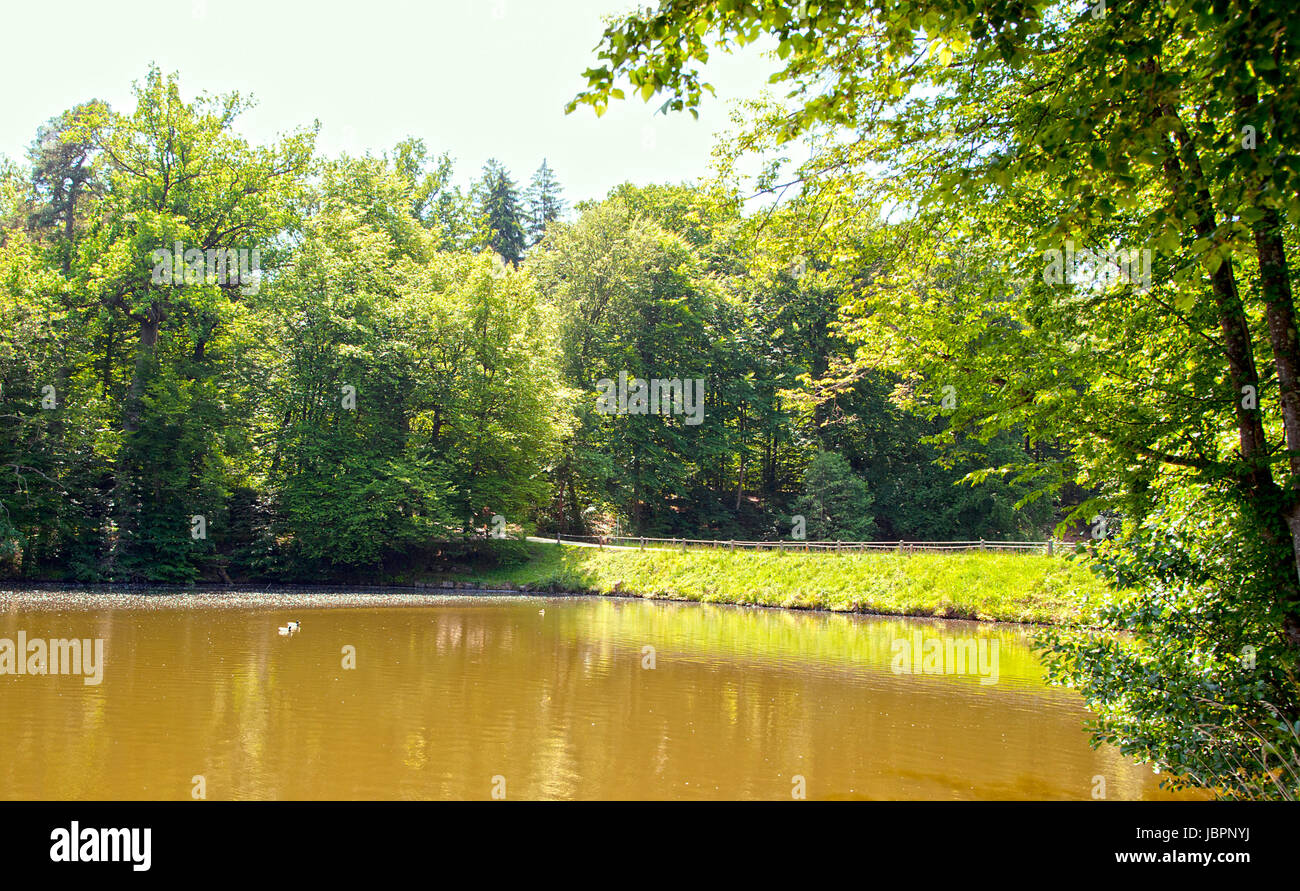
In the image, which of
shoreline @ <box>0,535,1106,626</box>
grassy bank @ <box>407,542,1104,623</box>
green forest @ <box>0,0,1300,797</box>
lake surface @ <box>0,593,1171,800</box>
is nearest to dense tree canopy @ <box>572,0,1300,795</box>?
green forest @ <box>0,0,1300,797</box>

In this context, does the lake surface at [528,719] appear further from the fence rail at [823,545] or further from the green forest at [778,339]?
the fence rail at [823,545]

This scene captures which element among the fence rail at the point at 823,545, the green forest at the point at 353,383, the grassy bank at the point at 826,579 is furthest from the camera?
the green forest at the point at 353,383

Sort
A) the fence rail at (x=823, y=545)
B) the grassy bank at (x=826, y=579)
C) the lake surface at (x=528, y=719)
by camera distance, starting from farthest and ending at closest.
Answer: the fence rail at (x=823, y=545) < the grassy bank at (x=826, y=579) < the lake surface at (x=528, y=719)

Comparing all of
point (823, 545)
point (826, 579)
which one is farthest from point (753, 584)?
point (823, 545)

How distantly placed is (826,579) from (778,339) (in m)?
20.8

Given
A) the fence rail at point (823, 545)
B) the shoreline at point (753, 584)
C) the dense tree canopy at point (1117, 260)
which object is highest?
the dense tree canopy at point (1117, 260)

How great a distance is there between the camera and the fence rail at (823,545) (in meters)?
28.7

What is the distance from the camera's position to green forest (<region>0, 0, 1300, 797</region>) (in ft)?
18.2

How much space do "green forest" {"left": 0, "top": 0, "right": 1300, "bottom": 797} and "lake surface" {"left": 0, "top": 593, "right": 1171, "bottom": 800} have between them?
112 inches

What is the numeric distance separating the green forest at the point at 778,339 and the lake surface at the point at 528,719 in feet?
9.37

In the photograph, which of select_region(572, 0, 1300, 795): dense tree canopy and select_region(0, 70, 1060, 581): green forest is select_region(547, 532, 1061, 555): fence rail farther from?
select_region(572, 0, 1300, 795): dense tree canopy

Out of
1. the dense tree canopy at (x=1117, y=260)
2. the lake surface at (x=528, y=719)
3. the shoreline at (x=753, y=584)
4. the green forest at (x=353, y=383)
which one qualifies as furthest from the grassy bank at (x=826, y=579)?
the dense tree canopy at (x=1117, y=260)

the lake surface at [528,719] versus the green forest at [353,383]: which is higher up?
the green forest at [353,383]

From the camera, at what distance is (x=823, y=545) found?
3241cm
